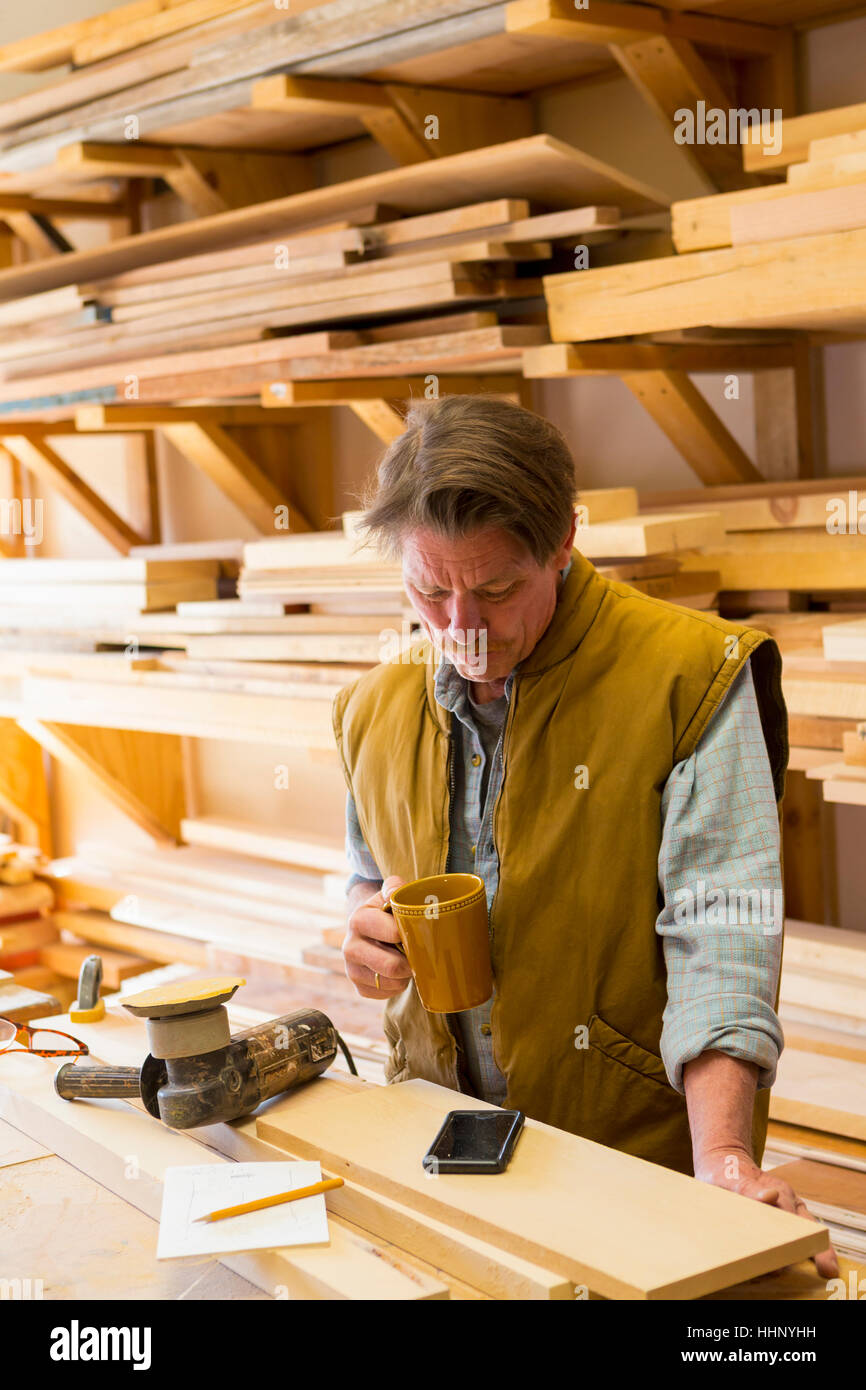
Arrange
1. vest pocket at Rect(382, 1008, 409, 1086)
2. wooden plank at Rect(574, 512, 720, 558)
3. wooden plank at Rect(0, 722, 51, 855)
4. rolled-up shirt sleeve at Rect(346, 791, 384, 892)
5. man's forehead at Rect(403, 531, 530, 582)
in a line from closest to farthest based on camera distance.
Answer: man's forehead at Rect(403, 531, 530, 582)
vest pocket at Rect(382, 1008, 409, 1086)
rolled-up shirt sleeve at Rect(346, 791, 384, 892)
wooden plank at Rect(574, 512, 720, 558)
wooden plank at Rect(0, 722, 51, 855)

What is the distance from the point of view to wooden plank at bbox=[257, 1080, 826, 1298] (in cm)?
126

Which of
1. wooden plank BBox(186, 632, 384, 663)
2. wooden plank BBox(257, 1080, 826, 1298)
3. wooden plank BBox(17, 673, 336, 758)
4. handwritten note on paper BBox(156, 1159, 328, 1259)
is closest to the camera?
wooden plank BBox(257, 1080, 826, 1298)

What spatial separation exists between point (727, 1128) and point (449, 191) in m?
2.22

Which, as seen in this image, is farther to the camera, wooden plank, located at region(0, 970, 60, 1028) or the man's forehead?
wooden plank, located at region(0, 970, 60, 1028)

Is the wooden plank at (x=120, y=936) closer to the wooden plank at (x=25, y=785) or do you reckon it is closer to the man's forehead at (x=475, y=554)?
the wooden plank at (x=25, y=785)

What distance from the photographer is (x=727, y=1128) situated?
1.53 m

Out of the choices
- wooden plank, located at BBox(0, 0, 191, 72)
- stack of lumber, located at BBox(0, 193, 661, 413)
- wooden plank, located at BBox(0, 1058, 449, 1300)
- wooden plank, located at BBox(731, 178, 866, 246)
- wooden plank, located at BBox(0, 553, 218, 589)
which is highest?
wooden plank, located at BBox(0, 0, 191, 72)

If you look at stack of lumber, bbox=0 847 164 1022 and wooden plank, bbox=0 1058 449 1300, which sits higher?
wooden plank, bbox=0 1058 449 1300

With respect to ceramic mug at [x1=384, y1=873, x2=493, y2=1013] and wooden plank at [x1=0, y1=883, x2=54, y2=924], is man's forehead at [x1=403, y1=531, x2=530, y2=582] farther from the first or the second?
wooden plank at [x1=0, y1=883, x2=54, y2=924]

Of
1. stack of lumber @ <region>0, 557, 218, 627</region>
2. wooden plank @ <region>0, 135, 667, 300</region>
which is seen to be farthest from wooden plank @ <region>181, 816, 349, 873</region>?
wooden plank @ <region>0, 135, 667, 300</region>

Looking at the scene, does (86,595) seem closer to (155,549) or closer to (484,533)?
A: (155,549)

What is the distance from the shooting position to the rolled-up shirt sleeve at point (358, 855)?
7.02ft

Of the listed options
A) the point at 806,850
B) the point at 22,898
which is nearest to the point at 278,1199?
the point at 806,850

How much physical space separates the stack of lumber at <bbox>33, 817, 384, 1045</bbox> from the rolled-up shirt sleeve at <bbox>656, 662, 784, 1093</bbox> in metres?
1.54
